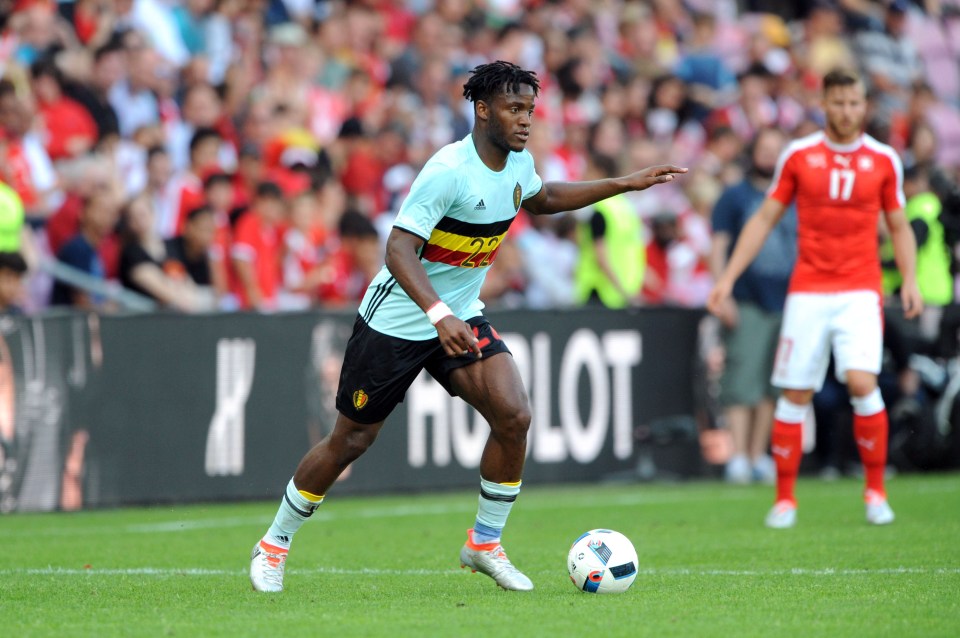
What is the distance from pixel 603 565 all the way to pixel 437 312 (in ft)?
4.52

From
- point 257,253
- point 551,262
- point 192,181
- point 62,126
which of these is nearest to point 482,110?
point 257,253

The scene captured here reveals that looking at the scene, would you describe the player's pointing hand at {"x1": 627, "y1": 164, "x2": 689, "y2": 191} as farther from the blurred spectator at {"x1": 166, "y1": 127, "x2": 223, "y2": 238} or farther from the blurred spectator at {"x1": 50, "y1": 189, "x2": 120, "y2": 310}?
the blurred spectator at {"x1": 166, "y1": 127, "x2": 223, "y2": 238}

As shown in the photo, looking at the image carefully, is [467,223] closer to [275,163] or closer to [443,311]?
[443,311]

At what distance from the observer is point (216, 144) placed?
1416 centimetres

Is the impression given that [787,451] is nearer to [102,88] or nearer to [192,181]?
[192,181]

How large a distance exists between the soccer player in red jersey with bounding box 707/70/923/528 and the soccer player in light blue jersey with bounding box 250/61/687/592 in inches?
121

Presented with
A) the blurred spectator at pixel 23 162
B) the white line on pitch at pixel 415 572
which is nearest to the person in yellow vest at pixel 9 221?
the blurred spectator at pixel 23 162

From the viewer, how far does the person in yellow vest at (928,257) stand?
14023 millimetres

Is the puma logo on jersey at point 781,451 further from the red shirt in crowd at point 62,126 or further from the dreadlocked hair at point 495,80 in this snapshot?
the red shirt in crowd at point 62,126

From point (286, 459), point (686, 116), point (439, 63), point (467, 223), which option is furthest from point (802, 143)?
point (686, 116)

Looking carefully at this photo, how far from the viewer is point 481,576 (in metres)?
7.70

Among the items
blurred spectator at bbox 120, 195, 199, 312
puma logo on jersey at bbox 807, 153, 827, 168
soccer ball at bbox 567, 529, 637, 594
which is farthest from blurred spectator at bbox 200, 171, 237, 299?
soccer ball at bbox 567, 529, 637, 594

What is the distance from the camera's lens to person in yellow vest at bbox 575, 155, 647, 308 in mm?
14180

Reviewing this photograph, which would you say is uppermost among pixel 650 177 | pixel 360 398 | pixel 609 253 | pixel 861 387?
pixel 650 177
